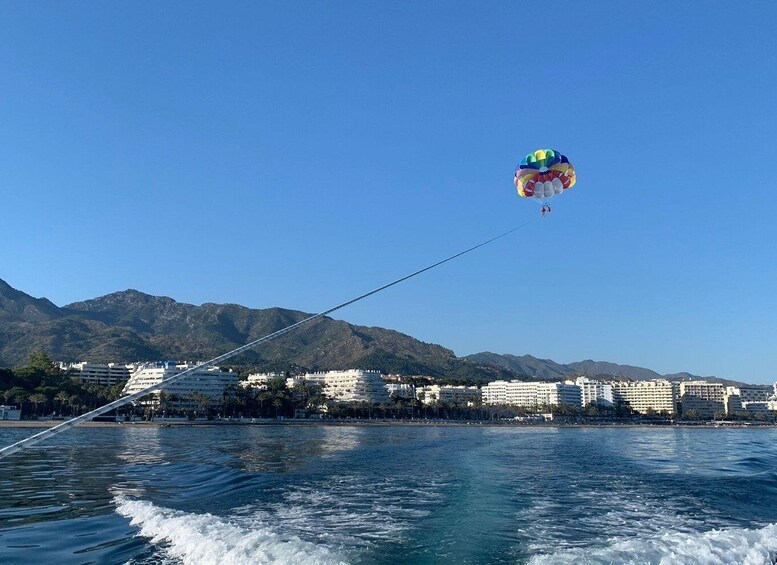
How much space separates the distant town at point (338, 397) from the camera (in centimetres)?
8769

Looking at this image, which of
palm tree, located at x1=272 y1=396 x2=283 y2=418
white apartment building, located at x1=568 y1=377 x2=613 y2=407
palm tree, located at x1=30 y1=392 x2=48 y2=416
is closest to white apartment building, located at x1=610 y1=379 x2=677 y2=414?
white apartment building, located at x1=568 y1=377 x2=613 y2=407

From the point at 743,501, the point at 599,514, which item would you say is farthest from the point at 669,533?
the point at 743,501

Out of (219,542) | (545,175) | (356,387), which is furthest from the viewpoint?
(356,387)

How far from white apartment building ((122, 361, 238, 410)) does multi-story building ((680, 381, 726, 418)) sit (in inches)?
4197

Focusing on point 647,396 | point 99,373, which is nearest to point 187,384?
point 99,373

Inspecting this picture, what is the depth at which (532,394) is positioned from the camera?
162375mm

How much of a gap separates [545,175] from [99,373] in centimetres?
13015

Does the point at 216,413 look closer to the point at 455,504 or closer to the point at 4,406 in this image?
the point at 4,406

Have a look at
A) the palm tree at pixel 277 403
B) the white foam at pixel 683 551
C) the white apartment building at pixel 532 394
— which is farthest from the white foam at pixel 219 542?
the white apartment building at pixel 532 394

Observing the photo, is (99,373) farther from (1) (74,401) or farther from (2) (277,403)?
(2) (277,403)

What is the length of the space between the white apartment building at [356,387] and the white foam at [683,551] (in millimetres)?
126210

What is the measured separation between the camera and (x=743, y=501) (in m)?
16.8

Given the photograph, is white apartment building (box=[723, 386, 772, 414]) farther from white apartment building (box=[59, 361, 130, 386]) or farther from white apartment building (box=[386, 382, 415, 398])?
white apartment building (box=[59, 361, 130, 386])

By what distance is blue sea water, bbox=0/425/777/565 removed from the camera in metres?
10.1
